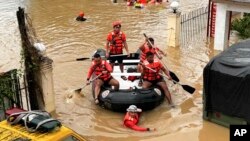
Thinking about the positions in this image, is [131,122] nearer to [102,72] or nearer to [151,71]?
[151,71]

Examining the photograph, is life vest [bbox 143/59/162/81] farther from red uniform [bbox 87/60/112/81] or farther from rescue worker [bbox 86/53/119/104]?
red uniform [bbox 87/60/112/81]

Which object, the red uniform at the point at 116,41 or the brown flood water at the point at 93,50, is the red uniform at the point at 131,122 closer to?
the brown flood water at the point at 93,50

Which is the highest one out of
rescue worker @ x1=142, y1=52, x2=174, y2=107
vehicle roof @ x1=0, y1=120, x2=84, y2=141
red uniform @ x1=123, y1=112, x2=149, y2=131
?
vehicle roof @ x1=0, y1=120, x2=84, y2=141

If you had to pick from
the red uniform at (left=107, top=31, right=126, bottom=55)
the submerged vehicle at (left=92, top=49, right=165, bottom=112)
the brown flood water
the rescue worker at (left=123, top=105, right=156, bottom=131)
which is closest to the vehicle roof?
the brown flood water

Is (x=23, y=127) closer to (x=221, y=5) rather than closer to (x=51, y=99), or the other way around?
(x=51, y=99)

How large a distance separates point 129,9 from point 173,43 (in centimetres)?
784

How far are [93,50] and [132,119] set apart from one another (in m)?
7.42

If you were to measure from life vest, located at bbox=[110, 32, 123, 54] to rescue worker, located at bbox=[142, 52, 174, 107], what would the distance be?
95.7 inches

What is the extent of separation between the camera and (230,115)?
10.4 metres

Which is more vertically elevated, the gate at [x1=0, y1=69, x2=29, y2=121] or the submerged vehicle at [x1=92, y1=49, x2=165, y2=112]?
the gate at [x1=0, y1=69, x2=29, y2=121]

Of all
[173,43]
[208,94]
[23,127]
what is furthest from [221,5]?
[23,127]

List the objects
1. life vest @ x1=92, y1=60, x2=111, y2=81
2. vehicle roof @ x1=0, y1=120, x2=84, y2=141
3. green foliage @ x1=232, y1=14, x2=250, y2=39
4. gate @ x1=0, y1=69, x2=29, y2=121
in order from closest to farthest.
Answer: vehicle roof @ x1=0, y1=120, x2=84, y2=141
gate @ x1=0, y1=69, x2=29, y2=121
life vest @ x1=92, y1=60, x2=111, y2=81
green foliage @ x1=232, y1=14, x2=250, y2=39

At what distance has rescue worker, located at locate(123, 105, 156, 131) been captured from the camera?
10.7 metres

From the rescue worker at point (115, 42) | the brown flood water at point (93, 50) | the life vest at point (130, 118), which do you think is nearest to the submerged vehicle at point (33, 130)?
the brown flood water at point (93, 50)
